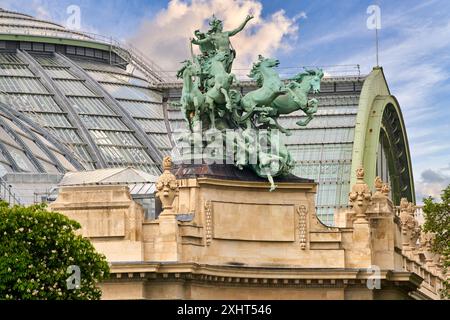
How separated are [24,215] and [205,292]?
19.5 meters

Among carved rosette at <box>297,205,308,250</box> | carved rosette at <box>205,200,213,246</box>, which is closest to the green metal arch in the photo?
carved rosette at <box>297,205,308,250</box>

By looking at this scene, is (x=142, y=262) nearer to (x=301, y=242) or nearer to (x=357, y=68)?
(x=301, y=242)

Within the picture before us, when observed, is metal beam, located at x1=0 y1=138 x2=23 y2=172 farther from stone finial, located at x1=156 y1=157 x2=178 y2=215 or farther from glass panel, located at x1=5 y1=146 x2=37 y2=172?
stone finial, located at x1=156 y1=157 x2=178 y2=215

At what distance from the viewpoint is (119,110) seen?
184500 millimetres

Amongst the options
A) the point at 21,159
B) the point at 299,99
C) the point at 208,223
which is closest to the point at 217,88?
the point at 299,99

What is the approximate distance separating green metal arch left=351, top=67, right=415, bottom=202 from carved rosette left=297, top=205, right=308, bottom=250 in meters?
51.7

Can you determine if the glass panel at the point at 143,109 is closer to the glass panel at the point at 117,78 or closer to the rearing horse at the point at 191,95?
the glass panel at the point at 117,78

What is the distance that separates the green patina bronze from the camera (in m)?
120

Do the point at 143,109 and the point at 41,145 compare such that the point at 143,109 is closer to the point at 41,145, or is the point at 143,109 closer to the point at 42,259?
the point at 41,145

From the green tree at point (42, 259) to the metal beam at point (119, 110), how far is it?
78.9m

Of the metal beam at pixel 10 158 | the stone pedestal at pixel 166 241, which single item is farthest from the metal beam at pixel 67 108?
the stone pedestal at pixel 166 241

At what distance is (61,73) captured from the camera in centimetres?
18650

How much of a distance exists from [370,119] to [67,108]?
85.1ft
